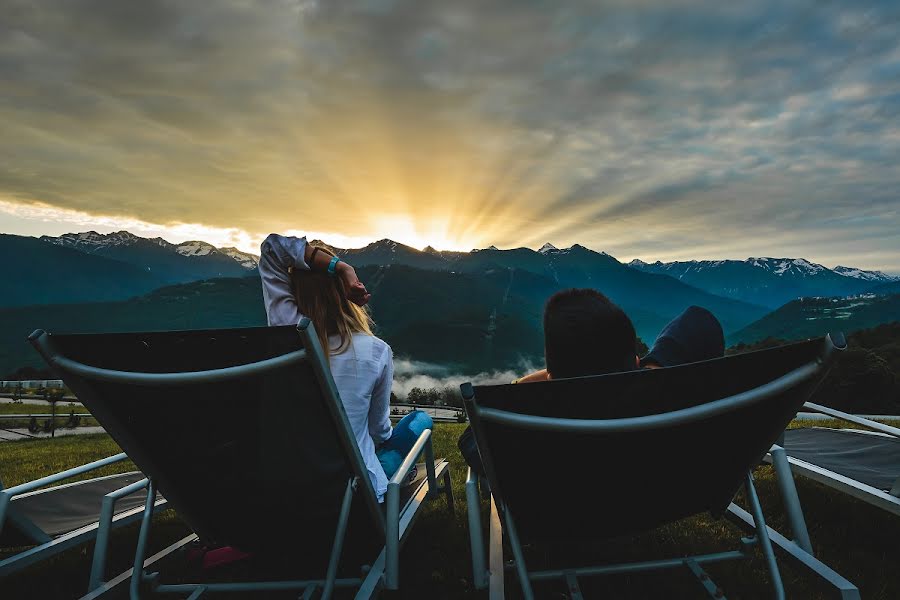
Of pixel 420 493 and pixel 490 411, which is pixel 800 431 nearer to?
pixel 420 493

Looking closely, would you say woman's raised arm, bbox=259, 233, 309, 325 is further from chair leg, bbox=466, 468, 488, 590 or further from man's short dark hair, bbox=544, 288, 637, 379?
man's short dark hair, bbox=544, 288, 637, 379

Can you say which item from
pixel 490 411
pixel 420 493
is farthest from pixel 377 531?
pixel 490 411

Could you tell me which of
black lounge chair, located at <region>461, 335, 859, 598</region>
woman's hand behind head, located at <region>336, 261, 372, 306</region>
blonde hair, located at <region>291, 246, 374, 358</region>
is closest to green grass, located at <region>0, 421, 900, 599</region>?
black lounge chair, located at <region>461, 335, 859, 598</region>

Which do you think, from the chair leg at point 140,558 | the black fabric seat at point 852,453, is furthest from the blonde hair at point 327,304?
the black fabric seat at point 852,453

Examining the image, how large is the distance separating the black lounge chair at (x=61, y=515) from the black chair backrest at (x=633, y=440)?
7.01 ft

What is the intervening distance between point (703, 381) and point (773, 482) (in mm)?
3756

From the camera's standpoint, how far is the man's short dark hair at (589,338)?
2.49 metres

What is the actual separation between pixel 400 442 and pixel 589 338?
1624mm

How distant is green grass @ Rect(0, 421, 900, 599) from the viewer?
114 inches

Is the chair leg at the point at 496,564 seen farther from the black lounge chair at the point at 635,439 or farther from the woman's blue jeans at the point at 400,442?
the woman's blue jeans at the point at 400,442

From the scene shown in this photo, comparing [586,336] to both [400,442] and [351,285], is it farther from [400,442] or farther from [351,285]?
[400,442]

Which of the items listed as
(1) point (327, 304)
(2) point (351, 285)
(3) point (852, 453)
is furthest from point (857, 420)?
(1) point (327, 304)

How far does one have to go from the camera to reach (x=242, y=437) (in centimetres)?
221

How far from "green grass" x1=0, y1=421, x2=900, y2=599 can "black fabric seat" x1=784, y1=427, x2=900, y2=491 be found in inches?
13.1
